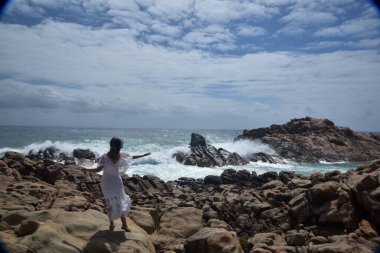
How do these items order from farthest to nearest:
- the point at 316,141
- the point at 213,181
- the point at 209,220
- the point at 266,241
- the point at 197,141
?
1. the point at 316,141
2. the point at 197,141
3. the point at 213,181
4. the point at 209,220
5. the point at 266,241

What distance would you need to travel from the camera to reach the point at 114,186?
7105 mm

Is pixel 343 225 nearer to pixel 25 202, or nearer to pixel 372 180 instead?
pixel 372 180

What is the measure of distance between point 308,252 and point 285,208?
399 cm

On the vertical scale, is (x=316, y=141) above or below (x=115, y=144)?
below

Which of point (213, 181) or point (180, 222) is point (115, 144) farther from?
→ point (213, 181)

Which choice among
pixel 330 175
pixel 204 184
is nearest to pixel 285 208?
pixel 330 175

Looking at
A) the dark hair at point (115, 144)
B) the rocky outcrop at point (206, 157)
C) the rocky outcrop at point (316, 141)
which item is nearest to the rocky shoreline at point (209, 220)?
the dark hair at point (115, 144)

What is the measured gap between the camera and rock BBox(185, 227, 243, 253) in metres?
7.10

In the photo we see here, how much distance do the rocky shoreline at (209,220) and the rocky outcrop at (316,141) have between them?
120 feet

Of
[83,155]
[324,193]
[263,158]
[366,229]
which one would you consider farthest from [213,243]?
[263,158]

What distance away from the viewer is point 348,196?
9.63 m

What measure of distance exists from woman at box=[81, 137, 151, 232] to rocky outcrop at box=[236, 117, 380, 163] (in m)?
42.9

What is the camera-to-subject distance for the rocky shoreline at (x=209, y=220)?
6.34 meters

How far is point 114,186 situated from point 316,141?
49.2 metres
